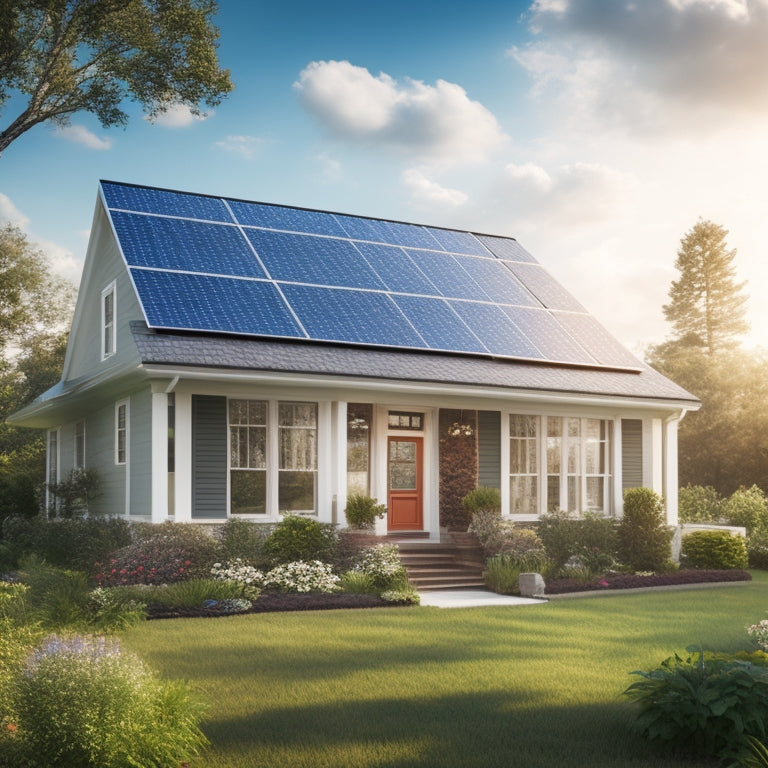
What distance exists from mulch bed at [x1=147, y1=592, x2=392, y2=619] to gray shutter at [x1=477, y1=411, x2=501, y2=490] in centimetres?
526

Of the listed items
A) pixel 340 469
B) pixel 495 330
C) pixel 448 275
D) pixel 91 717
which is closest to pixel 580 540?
pixel 495 330

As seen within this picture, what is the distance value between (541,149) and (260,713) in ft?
63.1

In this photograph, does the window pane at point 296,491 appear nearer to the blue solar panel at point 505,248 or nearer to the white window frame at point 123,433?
the white window frame at point 123,433

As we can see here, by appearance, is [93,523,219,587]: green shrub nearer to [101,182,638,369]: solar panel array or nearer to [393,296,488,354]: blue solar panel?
[101,182,638,369]: solar panel array

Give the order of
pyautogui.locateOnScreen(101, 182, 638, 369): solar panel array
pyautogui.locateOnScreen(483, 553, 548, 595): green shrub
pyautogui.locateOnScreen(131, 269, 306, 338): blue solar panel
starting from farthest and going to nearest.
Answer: pyautogui.locateOnScreen(101, 182, 638, 369): solar panel array, pyautogui.locateOnScreen(131, 269, 306, 338): blue solar panel, pyautogui.locateOnScreen(483, 553, 548, 595): green shrub

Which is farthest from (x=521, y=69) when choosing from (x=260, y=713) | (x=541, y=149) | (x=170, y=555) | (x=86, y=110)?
(x=260, y=713)

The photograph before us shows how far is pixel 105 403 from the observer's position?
18547 millimetres

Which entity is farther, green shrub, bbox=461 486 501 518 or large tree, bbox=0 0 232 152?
green shrub, bbox=461 486 501 518

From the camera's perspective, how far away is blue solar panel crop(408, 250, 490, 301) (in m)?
20.2

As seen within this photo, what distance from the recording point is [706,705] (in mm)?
5762

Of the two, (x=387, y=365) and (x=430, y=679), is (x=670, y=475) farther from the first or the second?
(x=430, y=679)

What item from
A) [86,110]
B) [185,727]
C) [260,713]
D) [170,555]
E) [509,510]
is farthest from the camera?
[509,510]

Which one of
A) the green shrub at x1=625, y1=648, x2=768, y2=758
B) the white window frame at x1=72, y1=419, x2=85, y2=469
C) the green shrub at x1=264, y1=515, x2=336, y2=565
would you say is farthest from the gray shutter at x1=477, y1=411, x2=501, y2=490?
the green shrub at x1=625, y1=648, x2=768, y2=758

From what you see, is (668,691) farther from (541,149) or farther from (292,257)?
(541,149)
